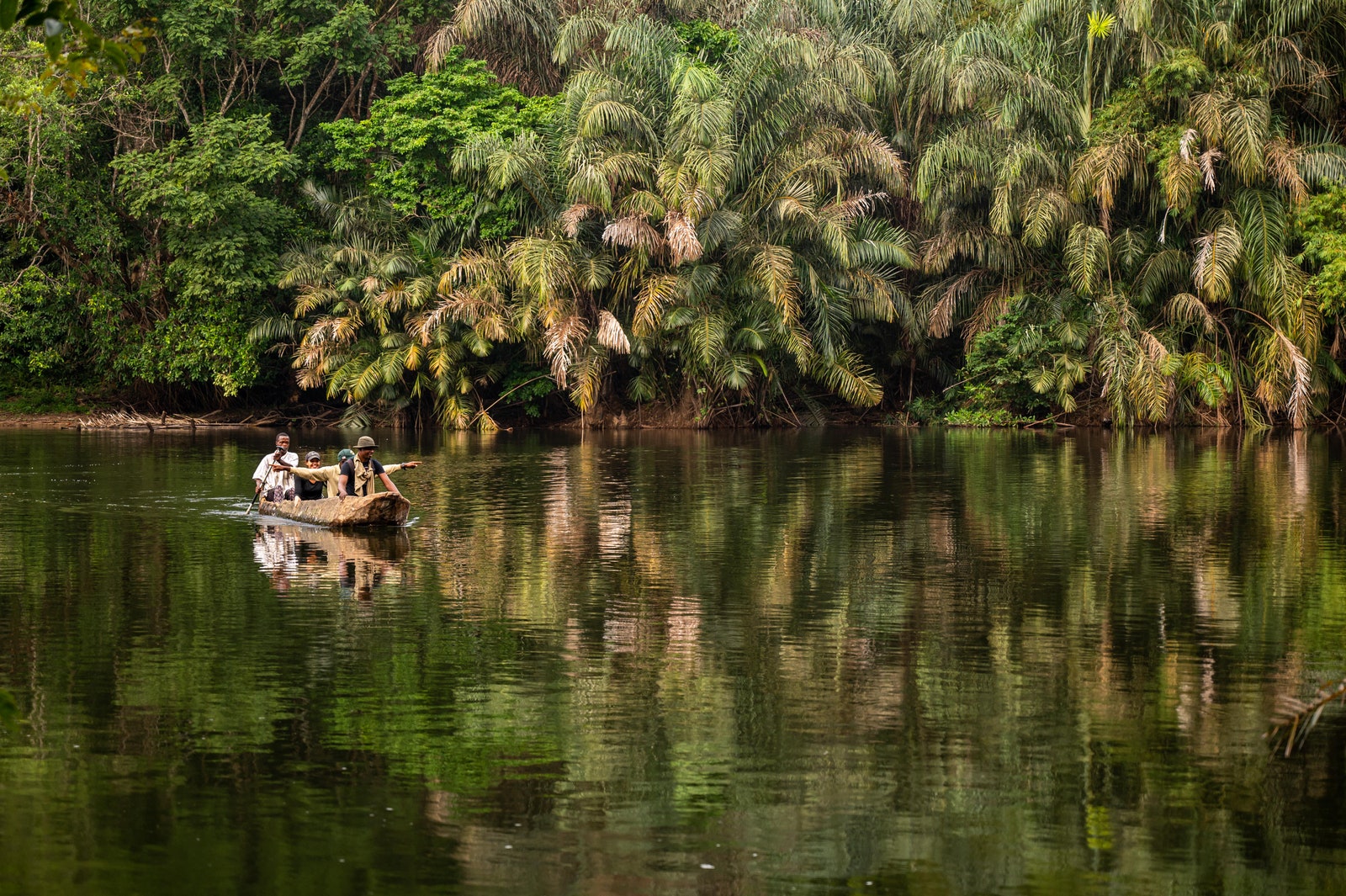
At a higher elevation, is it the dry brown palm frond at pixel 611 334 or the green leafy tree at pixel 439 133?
the green leafy tree at pixel 439 133

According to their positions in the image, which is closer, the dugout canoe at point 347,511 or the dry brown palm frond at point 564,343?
the dugout canoe at point 347,511

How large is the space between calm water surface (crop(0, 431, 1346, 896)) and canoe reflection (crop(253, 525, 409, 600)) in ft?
0.27

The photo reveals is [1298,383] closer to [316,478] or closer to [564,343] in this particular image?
[564,343]

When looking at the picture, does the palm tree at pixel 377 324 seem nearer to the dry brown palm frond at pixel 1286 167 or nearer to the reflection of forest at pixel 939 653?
the reflection of forest at pixel 939 653

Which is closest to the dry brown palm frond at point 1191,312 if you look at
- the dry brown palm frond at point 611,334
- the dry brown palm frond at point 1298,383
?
the dry brown palm frond at point 1298,383

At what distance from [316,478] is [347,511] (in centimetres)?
177

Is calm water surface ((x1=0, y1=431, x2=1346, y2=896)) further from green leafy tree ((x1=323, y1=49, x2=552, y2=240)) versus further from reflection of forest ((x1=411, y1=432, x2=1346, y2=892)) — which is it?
green leafy tree ((x1=323, y1=49, x2=552, y2=240))

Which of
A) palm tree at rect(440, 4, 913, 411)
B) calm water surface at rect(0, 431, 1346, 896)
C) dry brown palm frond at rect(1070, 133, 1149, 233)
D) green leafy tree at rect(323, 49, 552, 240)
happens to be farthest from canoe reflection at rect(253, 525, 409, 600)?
dry brown palm frond at rect(1070, 133, 1149, 233)

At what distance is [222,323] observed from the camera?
39.0 meters

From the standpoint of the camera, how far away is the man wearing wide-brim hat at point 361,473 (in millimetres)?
18505

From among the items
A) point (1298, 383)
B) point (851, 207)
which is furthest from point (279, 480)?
point (1298, 383)

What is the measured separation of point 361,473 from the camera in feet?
61.6

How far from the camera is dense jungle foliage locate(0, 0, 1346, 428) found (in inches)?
1390

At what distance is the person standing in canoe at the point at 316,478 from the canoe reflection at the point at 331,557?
895mm
